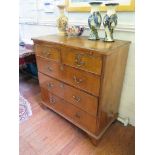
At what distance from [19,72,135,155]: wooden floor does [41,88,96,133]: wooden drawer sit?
0.47 ft

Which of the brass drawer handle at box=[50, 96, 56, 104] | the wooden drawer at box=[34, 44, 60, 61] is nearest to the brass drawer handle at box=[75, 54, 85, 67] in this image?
the wooden drawer at box=[34, 44, 60, 61]

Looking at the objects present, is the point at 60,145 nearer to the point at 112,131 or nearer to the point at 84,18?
the point at 112,131

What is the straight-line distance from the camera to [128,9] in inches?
54.4

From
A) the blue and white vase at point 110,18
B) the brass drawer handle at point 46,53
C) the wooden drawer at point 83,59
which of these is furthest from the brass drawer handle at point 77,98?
the blue and white vase at point 110,18

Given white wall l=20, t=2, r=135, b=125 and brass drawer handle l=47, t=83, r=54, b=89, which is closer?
white wall l=20, t=2, r=135, b=125

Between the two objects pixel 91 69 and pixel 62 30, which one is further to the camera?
pixel 62 30

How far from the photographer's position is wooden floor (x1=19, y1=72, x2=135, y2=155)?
1.41 meters

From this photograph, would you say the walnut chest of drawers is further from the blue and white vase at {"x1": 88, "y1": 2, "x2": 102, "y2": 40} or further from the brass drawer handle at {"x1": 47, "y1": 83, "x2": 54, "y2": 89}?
the blue and white vase at {"x1": 88, "y1": 2, "x2": 102, "y2": 40}

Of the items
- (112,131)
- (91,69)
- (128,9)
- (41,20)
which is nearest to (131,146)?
(112,131)

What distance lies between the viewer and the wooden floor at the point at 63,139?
141 cm

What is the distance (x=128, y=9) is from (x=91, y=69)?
0.66 m

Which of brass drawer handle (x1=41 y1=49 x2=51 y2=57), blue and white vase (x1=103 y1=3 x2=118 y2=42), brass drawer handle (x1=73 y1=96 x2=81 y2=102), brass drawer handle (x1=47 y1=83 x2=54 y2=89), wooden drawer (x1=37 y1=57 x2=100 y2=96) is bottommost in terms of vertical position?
brass drawer handle (x1=73 y1=96 x2=81 y2=102)
